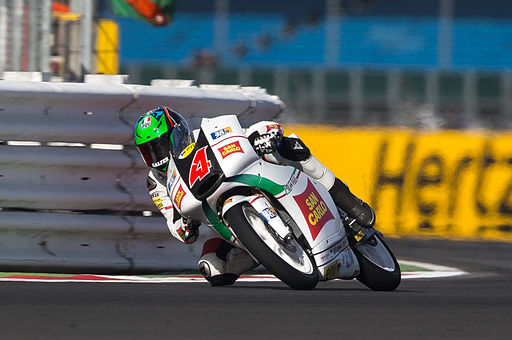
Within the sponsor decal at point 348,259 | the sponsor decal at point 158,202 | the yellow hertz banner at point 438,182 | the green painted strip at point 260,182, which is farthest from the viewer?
the yellow hertz banner at point 438,182

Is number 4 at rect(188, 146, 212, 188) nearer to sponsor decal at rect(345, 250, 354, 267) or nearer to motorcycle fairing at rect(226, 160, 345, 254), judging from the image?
motorcycle fairing at rect(226, 160, 345, 254)

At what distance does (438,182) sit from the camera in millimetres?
13719

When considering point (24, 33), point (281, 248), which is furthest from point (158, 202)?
point (24, 33)

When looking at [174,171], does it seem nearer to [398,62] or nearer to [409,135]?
[409,135]

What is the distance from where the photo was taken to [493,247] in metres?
12.2

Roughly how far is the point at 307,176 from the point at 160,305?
161cm

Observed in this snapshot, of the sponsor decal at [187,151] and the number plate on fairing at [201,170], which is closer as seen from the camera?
the number plate on fairing at [201,170]

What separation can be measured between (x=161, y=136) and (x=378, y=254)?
1.55m

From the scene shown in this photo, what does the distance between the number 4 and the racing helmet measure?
250mm

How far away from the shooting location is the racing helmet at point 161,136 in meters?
6.50

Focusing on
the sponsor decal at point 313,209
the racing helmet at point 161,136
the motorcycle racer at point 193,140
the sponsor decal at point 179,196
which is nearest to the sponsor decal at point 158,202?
the motorcycle racer at point 193,140

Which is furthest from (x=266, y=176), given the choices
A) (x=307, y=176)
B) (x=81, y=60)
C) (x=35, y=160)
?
(x=81, y=60)

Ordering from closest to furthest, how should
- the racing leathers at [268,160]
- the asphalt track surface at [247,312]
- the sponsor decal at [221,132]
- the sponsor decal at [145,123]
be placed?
the asphalt track surface at [247,312]
the sponsor decal at [221,132]
the racing leathers at [268,160]
the sponsor decal at [145,123]

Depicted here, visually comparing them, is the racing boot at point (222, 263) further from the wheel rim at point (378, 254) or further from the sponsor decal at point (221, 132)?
the sponsor decal at point (221, 132)
